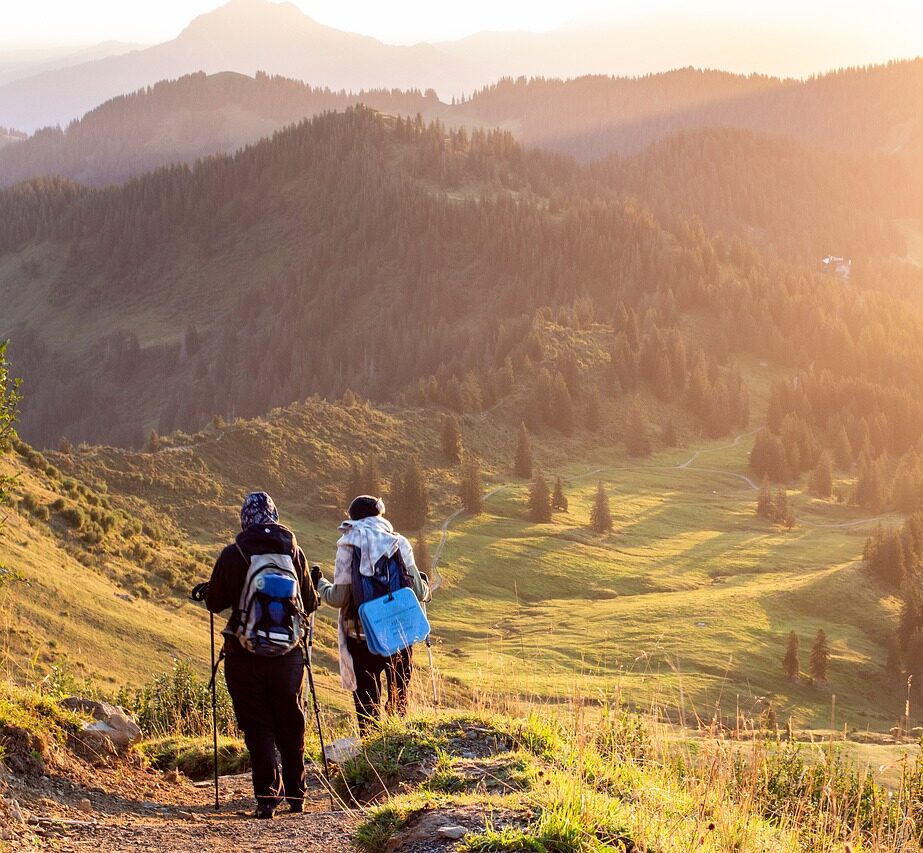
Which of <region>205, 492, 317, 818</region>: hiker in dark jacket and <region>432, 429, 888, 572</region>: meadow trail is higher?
<region>205, 492, 317, 818</region>: hiker in dark jacket

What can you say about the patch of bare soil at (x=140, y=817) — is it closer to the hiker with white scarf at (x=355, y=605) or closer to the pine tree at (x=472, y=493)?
the hiker with white scarf at (x=355, y=605)

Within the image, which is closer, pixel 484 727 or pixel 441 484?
pixel 484 727

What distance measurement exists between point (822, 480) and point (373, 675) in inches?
4198

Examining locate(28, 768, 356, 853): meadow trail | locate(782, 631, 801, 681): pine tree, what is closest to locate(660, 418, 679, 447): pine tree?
Answer: locate(782, 631, 801, 681): pine tree

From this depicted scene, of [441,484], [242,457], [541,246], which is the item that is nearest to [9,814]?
[242,457]

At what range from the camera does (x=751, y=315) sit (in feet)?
525

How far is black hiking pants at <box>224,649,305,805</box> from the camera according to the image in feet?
37.1

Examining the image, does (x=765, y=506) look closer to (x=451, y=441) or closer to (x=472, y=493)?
(x=472, y=493)

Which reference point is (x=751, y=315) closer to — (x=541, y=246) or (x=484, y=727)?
(x=541, y=246)

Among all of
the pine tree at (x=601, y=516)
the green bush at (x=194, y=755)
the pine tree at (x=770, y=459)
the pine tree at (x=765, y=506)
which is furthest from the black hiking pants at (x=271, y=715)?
the pine tree at (x=770, y=459)

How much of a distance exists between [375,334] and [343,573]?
591ft

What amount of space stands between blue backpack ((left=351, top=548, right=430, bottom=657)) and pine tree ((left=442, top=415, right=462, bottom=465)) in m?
86.0

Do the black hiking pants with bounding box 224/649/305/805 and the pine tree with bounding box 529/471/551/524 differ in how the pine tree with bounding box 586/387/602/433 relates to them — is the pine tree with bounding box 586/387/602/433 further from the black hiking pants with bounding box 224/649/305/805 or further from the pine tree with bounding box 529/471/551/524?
the black hiking pants with bounding box 224/649/305/805

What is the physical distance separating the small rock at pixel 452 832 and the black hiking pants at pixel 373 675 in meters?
4.27
